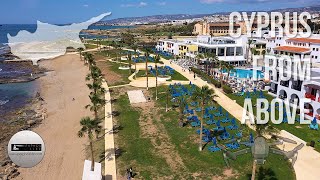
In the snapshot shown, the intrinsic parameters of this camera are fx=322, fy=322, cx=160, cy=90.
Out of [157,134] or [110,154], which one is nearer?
[110,154]

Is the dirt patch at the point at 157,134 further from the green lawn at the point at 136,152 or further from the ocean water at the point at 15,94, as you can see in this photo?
the ocean water at the point at 15,94

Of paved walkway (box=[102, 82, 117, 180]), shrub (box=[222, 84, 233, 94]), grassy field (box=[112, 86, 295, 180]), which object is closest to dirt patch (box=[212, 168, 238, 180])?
grassy field (box=[112, 86, 295, 180])

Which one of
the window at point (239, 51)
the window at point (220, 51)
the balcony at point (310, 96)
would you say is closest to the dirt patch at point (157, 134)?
the balcony at point (310, 96)

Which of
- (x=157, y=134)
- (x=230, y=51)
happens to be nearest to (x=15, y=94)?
(x=157, y=134)

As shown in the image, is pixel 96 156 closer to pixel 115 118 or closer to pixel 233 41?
pixel 115 118

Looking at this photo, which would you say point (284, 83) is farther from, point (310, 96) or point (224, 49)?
point (224, 49)

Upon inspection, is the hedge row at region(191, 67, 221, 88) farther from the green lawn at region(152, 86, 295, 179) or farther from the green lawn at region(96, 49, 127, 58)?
the green lawn at region(96, 49, 127, 58)

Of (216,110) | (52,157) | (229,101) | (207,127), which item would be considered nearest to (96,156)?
(52,157)
